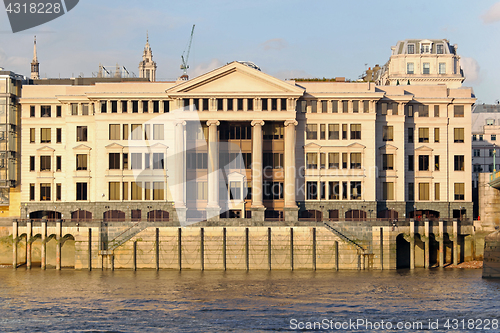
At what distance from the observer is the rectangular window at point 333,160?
111 meters

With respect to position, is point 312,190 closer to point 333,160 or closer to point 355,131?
point 333,160

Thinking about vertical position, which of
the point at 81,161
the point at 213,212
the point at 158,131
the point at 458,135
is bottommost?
the point at 213,212

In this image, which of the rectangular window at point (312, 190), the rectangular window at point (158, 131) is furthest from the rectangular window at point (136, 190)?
the rectangular window at point (312, 190)

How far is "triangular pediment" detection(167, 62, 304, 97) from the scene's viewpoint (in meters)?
108

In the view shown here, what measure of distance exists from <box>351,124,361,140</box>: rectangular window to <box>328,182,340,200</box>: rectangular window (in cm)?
773

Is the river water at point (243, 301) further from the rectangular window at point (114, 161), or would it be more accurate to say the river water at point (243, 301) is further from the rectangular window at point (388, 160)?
the rectangular window at point (388, 160)

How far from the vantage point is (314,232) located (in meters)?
96.8

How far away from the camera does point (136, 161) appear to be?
111m

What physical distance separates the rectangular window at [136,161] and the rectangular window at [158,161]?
2390 mm

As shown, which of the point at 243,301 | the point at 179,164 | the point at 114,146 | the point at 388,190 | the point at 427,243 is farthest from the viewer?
the point at 388,190

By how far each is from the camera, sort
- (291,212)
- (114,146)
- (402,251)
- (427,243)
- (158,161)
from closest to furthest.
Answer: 1. (427,243)
2. (402,251)
3. (291,212)
4. (158,161)
5. (114,146)

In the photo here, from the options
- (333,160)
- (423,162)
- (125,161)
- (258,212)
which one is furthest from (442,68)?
(125,161)

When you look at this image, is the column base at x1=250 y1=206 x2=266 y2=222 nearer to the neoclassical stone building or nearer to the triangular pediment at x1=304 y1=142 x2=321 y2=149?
the neoclassical stone building

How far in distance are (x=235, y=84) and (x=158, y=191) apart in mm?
20686
